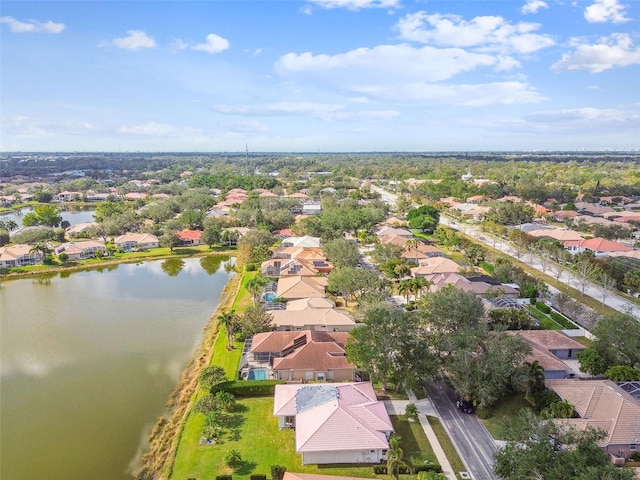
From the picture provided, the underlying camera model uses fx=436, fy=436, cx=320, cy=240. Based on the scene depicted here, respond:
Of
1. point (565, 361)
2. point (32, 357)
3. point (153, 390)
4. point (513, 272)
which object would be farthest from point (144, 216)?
point (565, 361)

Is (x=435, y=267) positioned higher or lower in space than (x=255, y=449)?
higher

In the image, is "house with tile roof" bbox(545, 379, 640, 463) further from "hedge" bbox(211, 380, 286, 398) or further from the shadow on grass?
"hedge" bbox(211, 380, 286, 398)

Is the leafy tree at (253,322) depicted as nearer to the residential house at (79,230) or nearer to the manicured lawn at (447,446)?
the manicured lawn at (447,446)

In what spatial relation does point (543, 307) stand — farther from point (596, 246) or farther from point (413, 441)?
point (596, 246)

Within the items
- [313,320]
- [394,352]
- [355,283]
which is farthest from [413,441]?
[355,283]

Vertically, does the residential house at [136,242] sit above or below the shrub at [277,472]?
above

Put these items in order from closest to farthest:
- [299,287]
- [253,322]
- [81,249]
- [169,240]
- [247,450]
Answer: [247,450], [253,322], [299,287], [81,249], [169,240]

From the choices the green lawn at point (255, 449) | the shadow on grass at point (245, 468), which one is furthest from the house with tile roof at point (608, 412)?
the shadow on grass at point (245, 468)

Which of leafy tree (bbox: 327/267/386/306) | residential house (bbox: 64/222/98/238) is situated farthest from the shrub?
residential house (bbox: 64/222/98/238)
